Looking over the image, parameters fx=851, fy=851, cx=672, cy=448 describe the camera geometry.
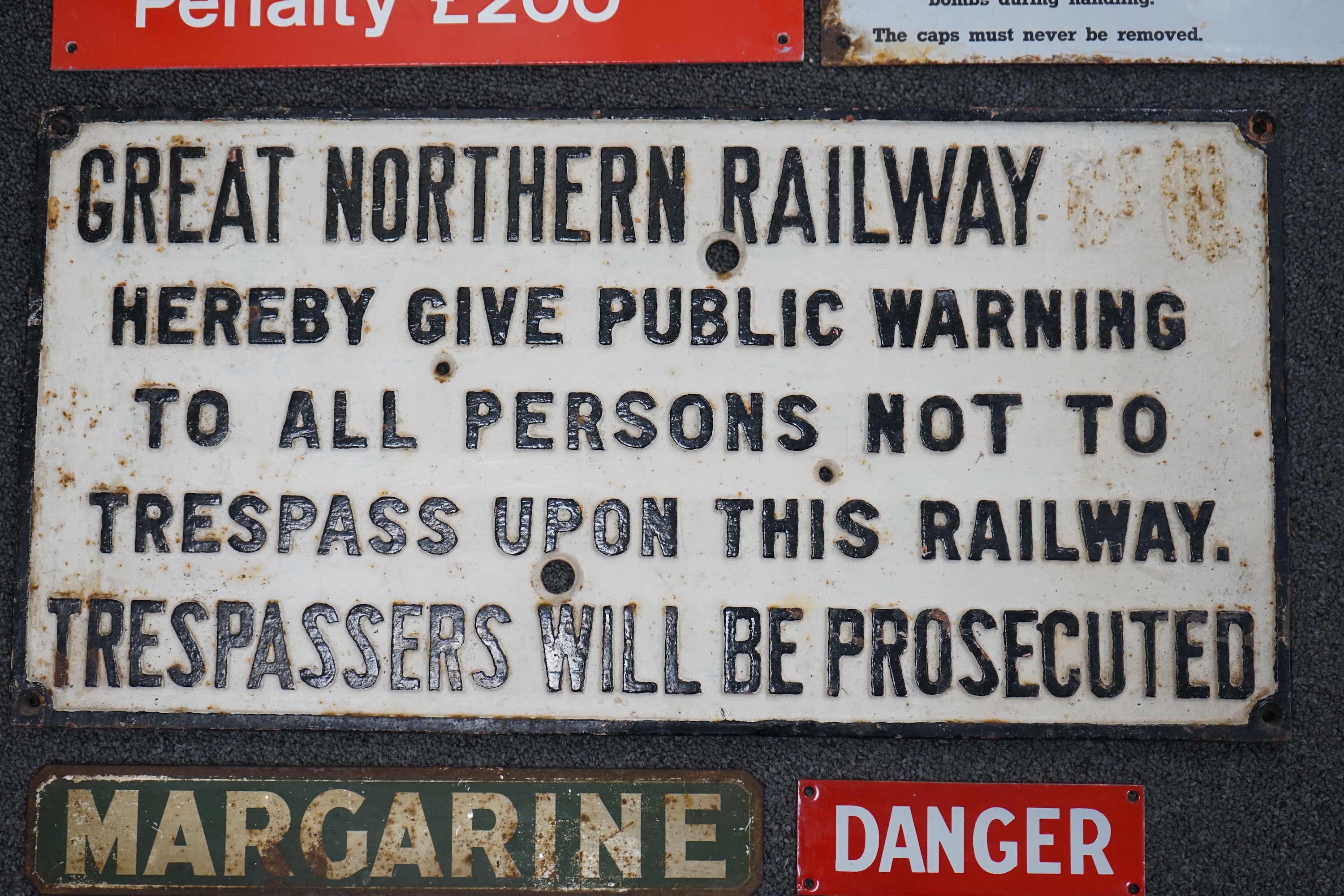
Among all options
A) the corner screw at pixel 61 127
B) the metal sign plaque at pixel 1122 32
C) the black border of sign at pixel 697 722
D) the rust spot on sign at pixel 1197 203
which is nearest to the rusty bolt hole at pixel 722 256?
the black border of sign at pixel 697 722

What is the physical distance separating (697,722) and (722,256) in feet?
1.42

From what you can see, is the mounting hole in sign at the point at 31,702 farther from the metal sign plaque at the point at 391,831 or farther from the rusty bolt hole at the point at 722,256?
the rusty bolt hole at the point at 722,256

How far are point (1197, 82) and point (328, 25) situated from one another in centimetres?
85

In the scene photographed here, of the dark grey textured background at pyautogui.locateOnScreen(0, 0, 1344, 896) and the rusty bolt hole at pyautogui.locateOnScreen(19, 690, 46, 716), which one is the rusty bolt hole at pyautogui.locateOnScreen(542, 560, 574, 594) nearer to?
the dark grey textured background at pyautogui.locateOnScreen(0, 0, 1344, 896)

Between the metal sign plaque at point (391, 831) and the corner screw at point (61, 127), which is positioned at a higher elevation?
the corner screw at point (61, 127)

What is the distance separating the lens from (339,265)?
2.64 ft

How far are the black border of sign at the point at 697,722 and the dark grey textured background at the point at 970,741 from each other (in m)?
0.02

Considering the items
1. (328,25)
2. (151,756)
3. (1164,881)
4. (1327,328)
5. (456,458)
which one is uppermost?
(328,25)

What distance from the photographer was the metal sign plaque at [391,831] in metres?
0.79

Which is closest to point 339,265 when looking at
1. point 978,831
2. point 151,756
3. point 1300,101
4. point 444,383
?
point 444,383

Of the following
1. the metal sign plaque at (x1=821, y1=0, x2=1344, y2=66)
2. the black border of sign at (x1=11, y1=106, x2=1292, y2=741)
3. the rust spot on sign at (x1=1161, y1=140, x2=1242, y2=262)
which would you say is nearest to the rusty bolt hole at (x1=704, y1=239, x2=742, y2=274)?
the black border of sign at (x1=11, y1=106, x2=1292, y2=741)

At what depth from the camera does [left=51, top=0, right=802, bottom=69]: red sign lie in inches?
32.5

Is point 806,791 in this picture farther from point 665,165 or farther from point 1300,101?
point 1300,101

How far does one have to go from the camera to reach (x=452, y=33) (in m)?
0.83
